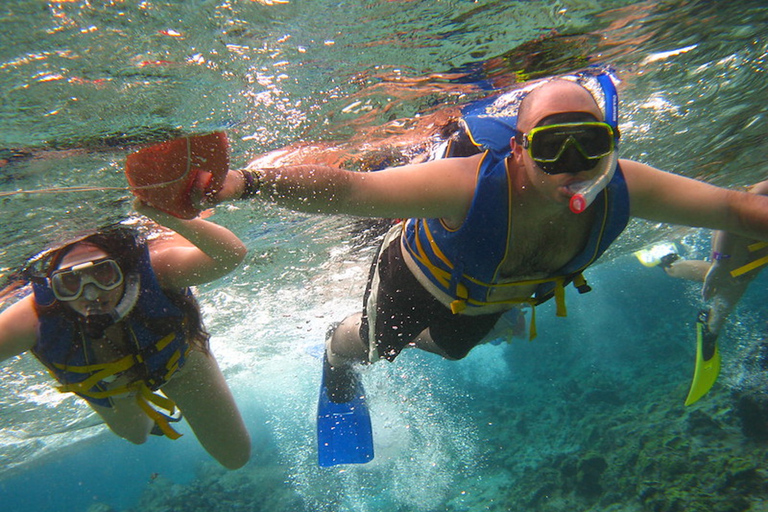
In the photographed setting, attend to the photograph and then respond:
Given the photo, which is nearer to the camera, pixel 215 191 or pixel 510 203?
pixel 215 191

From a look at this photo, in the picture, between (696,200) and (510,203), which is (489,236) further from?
(696,200)

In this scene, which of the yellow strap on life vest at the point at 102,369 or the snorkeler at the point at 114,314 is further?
the yellow strap on life vest at the point at 102,369

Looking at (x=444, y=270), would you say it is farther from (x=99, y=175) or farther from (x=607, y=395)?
(x=607, y=395)

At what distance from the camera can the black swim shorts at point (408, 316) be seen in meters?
4.40

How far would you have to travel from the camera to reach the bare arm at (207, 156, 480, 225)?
7.58 feet

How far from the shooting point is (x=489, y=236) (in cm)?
321

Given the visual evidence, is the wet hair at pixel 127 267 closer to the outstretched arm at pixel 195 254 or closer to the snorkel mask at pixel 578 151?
the outstretched arm at pixel 195 254

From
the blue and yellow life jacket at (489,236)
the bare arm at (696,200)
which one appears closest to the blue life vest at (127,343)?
the blue and yellow life jacket at (489,236)

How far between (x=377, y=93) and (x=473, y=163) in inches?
117

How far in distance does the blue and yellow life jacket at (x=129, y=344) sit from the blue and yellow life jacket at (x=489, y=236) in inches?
115

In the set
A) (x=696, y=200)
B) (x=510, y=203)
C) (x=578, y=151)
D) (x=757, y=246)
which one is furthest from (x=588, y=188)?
(x=757, y=246)

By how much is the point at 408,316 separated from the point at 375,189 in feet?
7.41

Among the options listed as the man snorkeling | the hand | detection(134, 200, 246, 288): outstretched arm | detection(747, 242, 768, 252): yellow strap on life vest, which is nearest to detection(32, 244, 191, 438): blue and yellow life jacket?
detection(134, 200, 246, 288): outstretched arm

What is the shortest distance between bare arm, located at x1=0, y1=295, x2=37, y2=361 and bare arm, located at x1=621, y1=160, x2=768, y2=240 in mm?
6197
